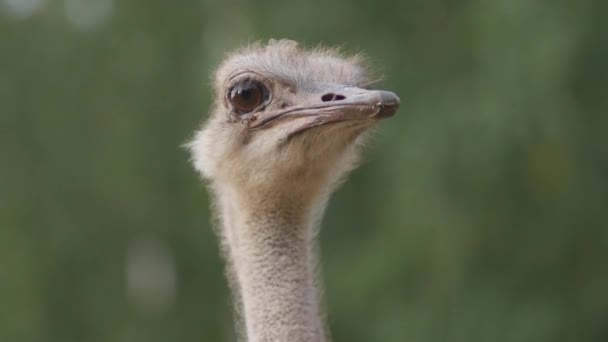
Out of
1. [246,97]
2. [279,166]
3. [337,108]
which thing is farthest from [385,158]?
[337,108]

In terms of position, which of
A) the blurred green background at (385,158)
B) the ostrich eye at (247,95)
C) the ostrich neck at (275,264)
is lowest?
the ostrich neck at (275,264)

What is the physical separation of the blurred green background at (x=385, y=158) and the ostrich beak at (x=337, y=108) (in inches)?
103

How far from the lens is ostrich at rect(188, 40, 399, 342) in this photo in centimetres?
396

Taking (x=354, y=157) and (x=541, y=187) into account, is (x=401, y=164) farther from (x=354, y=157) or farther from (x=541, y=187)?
(x=354, y=157)

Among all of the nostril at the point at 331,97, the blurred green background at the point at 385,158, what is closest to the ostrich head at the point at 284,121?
the nostril at the point at 331,97

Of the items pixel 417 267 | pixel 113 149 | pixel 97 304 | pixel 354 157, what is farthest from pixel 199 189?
pixel 354 157

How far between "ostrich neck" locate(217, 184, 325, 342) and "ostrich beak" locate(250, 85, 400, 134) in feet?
A: 0.72

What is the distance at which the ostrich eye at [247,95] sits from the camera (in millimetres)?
4113

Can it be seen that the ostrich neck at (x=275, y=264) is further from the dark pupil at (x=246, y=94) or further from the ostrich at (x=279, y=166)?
the dark pupil at (x=246, y=94)

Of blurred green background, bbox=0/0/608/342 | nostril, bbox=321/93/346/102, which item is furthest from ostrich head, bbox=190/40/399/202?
blurred green background, bbox=0/0/608/342

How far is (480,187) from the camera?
8.00 m

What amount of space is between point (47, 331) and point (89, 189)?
42.3 inches

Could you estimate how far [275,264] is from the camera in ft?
13.4

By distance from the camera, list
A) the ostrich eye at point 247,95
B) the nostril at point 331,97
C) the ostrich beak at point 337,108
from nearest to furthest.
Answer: the ostrich beak at point 337,108
the nostril at point 331,97
the ostrich eye at point 247,95
